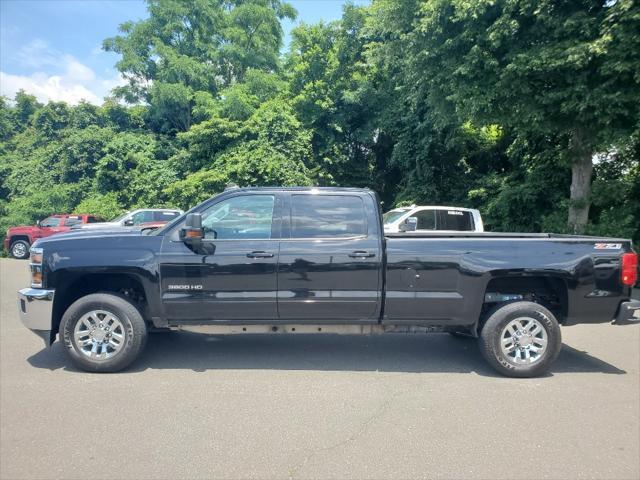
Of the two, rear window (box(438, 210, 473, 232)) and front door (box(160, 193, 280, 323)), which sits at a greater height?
rear window (box(438, 210, 473, 232))

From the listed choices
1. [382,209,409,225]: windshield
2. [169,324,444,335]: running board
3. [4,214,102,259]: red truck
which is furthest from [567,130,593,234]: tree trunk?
[4,214,102,259]: red truck

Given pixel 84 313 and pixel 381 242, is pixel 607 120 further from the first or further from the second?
pixel 84 313

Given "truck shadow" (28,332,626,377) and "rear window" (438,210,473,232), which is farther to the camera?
"rear window" (438,210,473,232)

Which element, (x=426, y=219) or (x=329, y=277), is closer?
(x=329, y=277)

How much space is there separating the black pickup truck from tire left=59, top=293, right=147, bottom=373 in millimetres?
11

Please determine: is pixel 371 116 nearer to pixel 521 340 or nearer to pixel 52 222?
pixel 52 222

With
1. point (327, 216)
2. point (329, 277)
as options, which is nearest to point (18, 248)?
point (327, 216)

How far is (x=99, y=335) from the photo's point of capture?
4.77m

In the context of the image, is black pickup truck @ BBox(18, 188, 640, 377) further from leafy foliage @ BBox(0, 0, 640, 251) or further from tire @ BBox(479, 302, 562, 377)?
leafy foliage @ BBox(0, 0, 640, 251)

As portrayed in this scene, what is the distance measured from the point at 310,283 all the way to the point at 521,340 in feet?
7.69

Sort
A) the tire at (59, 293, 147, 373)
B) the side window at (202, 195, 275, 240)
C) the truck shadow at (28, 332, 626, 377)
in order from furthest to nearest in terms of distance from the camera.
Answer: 1. the truck shadow at (28, 332, 626, 377)
2. the side window at (202, 195, 275, 240)
3. the tire at (59, 293, 147, 373)

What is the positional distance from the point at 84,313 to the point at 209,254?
1.44 meters

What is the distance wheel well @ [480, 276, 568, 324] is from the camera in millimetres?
5074

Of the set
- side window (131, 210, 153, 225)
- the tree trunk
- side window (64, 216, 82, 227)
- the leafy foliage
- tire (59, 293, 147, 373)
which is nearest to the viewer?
tire (59, 293, 147, 373)
